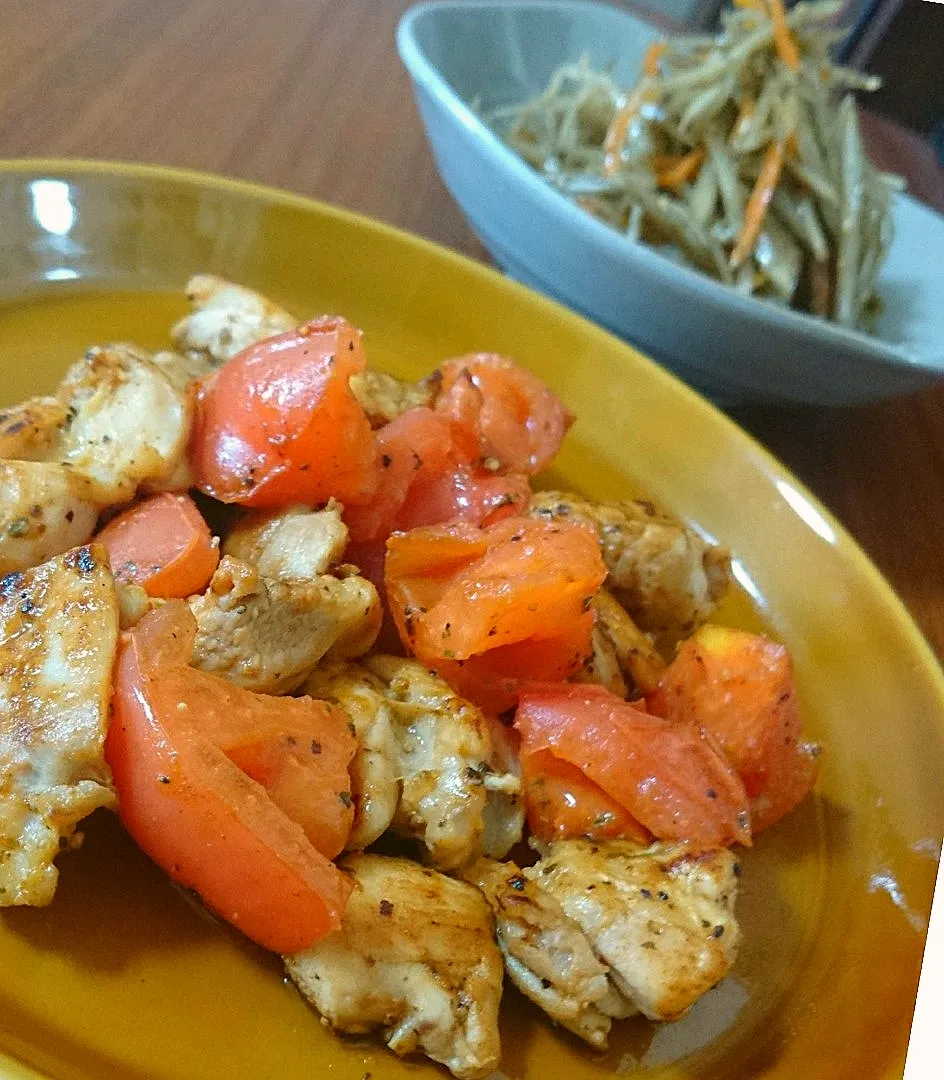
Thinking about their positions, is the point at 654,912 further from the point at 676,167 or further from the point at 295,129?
the point at 295,129

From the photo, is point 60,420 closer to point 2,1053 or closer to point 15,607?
point 15,607

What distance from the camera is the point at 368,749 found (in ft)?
3.51

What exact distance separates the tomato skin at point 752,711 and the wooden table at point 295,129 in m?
0.57

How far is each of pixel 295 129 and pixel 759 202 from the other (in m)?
1.20

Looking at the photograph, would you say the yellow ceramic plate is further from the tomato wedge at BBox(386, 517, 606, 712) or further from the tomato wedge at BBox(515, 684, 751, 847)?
the tomato wedge at BBox(386, 517, 606, 712)

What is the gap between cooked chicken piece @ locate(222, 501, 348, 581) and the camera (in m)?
1.19

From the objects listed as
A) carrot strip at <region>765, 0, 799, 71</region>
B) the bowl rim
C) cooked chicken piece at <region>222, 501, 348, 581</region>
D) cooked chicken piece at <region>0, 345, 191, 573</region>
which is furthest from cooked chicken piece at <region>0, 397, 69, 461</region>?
carrot strip at <region>765, 0, 799, 71</region>

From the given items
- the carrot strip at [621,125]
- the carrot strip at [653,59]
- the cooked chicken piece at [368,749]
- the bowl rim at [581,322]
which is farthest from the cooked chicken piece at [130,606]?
the carrot strip at [653,59]

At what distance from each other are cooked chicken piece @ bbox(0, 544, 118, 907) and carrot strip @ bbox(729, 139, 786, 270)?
1.75m

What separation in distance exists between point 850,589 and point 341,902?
3.23 feet

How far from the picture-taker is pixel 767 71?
244cm

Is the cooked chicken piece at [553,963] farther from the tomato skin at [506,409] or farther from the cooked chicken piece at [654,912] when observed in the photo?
the tomato skin at [506,409]

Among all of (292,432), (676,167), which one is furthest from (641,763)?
(676,167)

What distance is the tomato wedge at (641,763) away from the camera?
1.14 m
